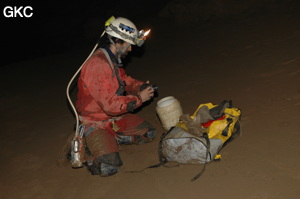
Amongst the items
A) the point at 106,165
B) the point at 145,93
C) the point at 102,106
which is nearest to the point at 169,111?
the point at 145,93

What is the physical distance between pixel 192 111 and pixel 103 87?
1.61m

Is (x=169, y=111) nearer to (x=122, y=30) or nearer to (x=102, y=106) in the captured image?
(x=102, y=106)

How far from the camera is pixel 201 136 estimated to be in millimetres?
3523

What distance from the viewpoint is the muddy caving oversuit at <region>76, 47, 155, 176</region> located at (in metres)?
3.83

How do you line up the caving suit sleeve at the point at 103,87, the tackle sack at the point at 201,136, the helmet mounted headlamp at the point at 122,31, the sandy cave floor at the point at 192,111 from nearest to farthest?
the sandy cave floor at the point at 192,111
the tackle sack at the point at 201,136
the caving suit sleeve at the point at 103,87
the helmet mounted headlamp at the point at 122,31

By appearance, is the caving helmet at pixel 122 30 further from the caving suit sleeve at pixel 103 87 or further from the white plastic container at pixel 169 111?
the white plastic container at pixel 169 111

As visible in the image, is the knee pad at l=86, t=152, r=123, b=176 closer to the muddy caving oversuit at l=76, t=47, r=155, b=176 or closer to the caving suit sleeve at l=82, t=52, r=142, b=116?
the muddy caving oversuit at l=76, t=47, r=155, b=176

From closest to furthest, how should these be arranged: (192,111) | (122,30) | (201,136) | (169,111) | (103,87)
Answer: (201,136) → (103,87) → (122,30) → (169,111) → (192,111)

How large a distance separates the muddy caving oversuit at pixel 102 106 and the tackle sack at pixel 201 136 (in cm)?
64

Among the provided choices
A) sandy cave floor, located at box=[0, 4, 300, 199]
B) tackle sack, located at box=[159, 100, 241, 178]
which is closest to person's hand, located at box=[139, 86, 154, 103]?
tackle sack, located at box=[159, 100, 241, 178]

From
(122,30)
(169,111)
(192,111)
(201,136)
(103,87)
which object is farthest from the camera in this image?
(192,111)

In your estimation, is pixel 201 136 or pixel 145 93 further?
→ pixel 145 93

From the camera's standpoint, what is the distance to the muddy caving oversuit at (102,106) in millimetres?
3828

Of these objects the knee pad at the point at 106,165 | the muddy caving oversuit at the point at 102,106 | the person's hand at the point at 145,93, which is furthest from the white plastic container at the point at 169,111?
the knee pad at the point at 106,165
